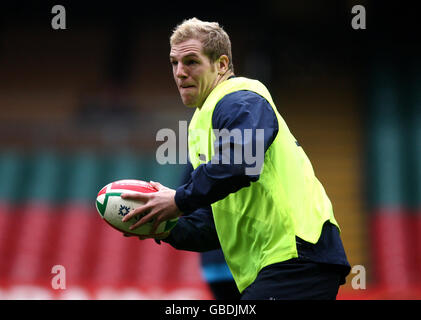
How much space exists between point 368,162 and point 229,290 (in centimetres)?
476

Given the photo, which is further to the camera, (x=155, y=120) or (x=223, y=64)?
(x=155, y=120)

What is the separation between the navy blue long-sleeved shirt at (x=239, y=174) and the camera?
2416mm

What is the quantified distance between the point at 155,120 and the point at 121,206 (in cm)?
628

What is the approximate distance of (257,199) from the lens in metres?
2.62

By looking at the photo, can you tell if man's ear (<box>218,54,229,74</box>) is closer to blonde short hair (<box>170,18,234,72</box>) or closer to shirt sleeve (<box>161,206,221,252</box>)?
blonde short hair (<box>170,18,234,72</box>)

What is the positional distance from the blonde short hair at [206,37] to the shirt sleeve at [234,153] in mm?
440

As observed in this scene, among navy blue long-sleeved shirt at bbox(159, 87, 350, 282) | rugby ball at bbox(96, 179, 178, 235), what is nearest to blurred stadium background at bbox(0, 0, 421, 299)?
rugby ball at bbox(96, 179, 178, 235)

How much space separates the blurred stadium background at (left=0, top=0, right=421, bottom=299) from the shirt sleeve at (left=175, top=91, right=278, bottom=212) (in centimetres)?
437

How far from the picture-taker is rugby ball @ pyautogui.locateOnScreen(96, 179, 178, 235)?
2.74 meters

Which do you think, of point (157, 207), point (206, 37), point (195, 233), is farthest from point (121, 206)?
point (206, 37)

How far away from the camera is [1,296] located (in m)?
6.07

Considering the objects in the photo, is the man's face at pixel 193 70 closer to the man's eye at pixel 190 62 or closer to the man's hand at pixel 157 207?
the man's eye at pixel 190 62

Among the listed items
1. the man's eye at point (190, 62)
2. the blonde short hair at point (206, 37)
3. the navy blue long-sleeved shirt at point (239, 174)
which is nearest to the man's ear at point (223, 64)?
the blonde short hair at point (206, 37)

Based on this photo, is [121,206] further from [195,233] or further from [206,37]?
[206,37]
